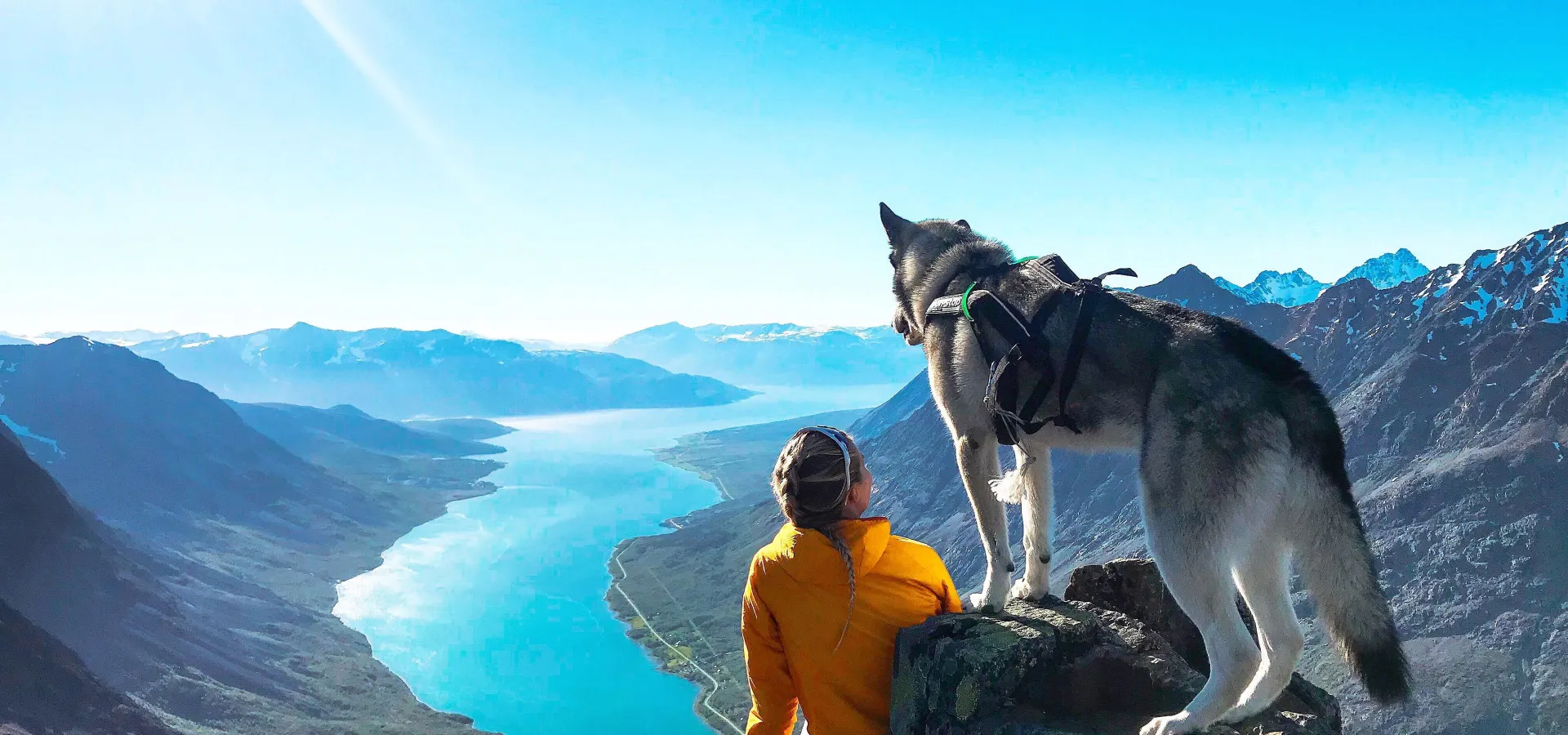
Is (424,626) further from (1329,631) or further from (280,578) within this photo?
(1329,631)

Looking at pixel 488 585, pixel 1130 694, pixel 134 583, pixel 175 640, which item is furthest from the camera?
pixel 488 585

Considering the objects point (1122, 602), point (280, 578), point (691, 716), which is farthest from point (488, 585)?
point (1122, 602)

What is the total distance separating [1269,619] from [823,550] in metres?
3.53

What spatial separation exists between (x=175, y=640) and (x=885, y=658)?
179065 mm

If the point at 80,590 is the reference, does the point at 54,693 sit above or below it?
below

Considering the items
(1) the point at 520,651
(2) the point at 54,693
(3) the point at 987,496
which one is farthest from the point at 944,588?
(1) the point at 520,651

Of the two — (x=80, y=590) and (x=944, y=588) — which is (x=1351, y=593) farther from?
(x=80, y=590)

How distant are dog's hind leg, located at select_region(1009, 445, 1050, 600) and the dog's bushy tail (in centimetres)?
207

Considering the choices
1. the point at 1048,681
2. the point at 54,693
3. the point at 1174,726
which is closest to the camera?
the point at 1174,726

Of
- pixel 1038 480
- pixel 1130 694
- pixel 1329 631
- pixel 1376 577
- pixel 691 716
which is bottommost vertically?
pixel 691 716

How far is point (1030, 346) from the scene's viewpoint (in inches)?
257

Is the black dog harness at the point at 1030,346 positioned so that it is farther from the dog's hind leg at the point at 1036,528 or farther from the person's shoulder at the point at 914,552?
the person's shoulder at the point at 914,552

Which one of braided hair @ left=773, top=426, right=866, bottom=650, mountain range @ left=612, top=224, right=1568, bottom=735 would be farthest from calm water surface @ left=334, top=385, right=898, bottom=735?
braided hair @ left=773, top=426, right=866, bottom=650

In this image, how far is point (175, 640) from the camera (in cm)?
14338
